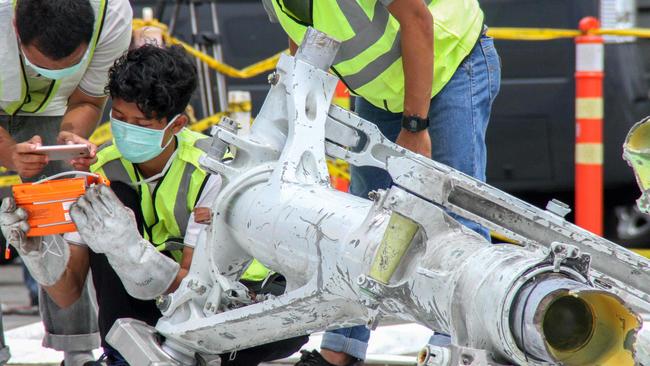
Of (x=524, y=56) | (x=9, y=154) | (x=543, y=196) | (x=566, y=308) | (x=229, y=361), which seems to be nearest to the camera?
(x=566, y=308)

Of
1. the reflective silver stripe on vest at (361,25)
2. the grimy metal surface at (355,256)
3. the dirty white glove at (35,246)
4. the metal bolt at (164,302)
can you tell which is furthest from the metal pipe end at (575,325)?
the dirty white glove at (35,246)

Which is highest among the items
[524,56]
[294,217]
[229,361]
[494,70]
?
[524,56]

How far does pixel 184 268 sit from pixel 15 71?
89cm

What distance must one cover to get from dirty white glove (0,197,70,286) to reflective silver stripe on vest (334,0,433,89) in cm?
89

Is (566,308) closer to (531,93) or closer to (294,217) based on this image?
(294,217)

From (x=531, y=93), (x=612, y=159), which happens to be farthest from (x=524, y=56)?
(x=612, y=159)

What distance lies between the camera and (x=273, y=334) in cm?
284

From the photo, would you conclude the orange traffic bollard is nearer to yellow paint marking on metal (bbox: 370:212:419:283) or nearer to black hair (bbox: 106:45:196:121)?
black hair (bbox: 106:45:196:121)

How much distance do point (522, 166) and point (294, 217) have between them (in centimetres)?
500

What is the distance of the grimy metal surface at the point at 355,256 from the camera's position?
6.89 ft

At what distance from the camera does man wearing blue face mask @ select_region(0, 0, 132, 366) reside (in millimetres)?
3400

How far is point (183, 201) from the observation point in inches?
131

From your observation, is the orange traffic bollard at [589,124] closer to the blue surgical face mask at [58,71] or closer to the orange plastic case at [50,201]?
the blue surgical face mask at [58,71]

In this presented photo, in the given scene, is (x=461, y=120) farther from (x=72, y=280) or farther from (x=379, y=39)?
(x=72, y=280)
